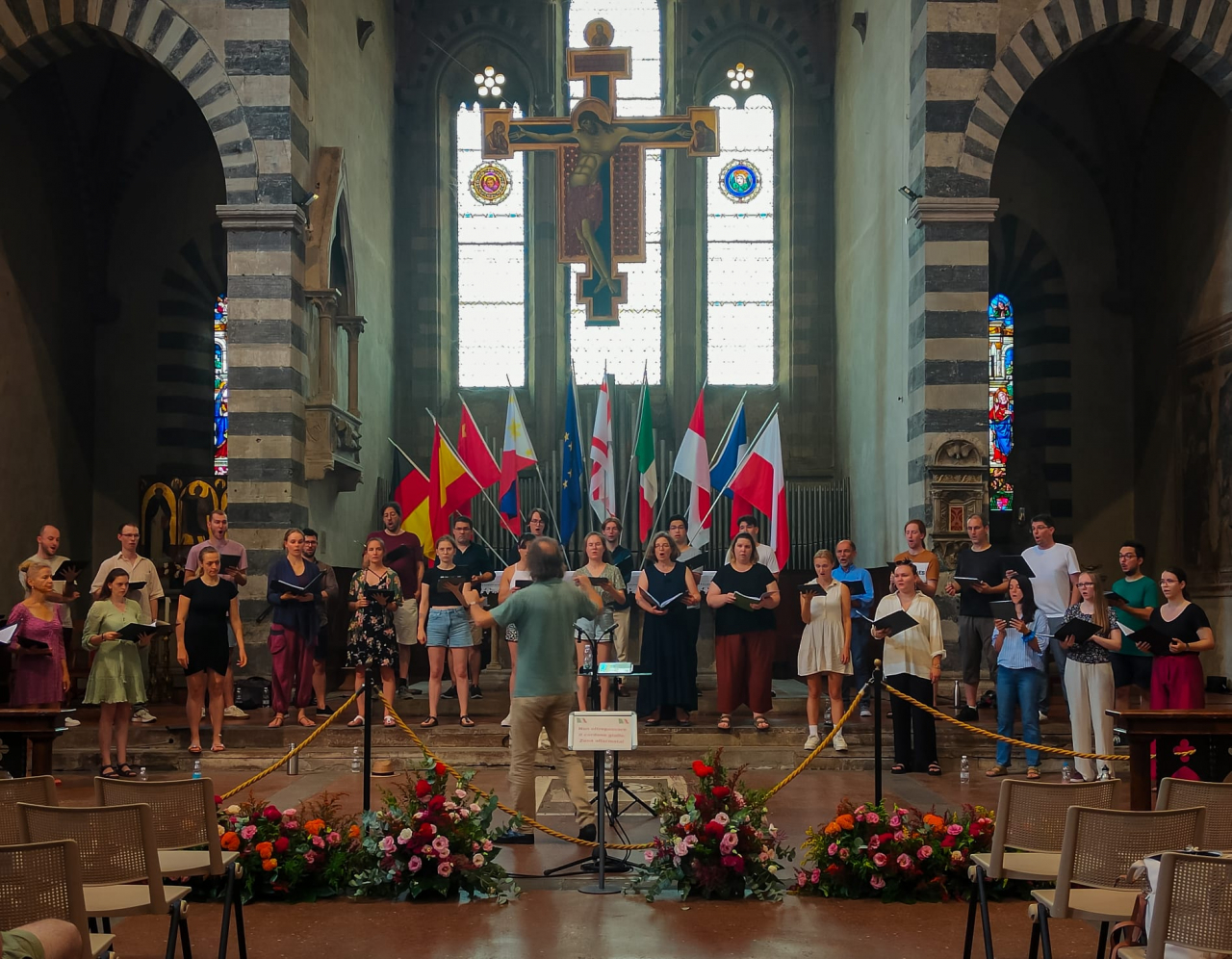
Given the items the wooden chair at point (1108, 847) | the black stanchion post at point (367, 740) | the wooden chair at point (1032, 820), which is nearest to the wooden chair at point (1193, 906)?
the wooden chair at point (1108, 847)

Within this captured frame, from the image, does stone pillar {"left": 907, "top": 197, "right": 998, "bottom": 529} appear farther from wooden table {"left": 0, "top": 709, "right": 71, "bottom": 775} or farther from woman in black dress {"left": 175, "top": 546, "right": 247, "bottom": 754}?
wooden table {"left": 0, "top": 709, "right": 71, "bottom": 775}

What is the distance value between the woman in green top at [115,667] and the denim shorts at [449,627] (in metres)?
2.30

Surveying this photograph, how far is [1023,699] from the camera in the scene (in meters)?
9.84

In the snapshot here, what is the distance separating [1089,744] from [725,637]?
9.68 feet

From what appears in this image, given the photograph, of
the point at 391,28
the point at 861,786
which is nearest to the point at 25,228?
the point at 391,28

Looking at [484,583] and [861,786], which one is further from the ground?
[484,583]

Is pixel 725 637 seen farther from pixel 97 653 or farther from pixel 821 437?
pixel 821 437

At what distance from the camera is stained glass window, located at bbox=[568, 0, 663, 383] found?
1930 cm

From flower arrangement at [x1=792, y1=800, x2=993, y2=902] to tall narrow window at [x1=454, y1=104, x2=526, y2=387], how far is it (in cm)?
1339

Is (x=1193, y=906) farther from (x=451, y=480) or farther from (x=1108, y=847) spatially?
(x=451, y=480)

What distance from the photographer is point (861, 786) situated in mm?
9781

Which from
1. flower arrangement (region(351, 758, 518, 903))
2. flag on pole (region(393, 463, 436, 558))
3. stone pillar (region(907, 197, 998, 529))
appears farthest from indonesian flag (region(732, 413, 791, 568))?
flower arrangement (region(351, 758, 518, 903))

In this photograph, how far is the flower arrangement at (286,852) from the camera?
6.55 meters

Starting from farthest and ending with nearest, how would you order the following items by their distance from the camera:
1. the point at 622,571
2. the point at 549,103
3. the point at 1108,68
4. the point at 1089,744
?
the point at 549,103 < the point at 1108,68 < the point at 622,571 < the point at 1089,744
